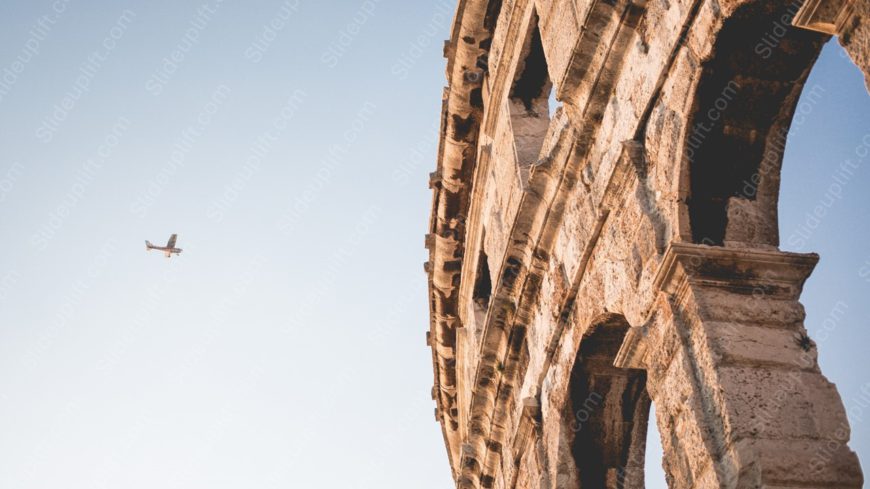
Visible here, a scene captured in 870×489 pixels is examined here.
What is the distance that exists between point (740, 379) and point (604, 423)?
2.50 meters

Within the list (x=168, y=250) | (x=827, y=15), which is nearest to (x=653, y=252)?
(x=827, y=15)

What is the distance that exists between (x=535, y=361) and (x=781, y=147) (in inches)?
114

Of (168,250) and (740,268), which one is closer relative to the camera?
(740,268)

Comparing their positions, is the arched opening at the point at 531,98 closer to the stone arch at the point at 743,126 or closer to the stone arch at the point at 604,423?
the stone arch at the point at 604,423

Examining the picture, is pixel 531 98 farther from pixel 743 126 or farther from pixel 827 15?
pixel 827 15

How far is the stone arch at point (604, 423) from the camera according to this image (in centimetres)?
532

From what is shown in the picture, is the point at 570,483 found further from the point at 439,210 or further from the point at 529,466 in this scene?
the point at 439,210

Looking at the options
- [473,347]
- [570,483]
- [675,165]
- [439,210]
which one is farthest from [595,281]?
[439,210]

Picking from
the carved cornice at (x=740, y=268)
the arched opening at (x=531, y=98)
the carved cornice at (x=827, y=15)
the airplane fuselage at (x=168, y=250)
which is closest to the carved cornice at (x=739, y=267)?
the carved cornice at (x=740, y=268)

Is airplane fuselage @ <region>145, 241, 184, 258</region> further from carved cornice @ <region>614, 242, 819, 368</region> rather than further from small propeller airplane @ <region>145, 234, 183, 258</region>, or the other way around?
carved cornice @ <region>614, 242, 819, 368</region>

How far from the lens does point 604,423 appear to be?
5527mm

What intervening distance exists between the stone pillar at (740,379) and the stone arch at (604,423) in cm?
154

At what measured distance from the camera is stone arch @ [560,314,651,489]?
209 inches

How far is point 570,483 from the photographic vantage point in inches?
208
